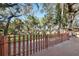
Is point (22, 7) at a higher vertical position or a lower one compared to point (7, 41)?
higher

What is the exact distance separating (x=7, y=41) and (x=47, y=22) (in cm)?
39

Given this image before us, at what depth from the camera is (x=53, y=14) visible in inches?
72.1

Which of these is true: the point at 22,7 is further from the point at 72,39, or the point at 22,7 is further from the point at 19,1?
the point at 72,39

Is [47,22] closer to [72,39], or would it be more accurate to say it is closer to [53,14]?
[53,14]

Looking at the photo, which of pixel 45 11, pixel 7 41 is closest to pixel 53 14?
pixel 45 11

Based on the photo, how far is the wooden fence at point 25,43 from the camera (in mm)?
1780

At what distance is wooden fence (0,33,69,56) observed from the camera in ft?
5.84

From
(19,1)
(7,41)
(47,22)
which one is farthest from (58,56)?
(19,1)

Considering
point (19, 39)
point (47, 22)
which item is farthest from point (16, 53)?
Answer: point (47, 22)

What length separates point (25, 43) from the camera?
5.94 feet

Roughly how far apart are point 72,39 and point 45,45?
→ 245 millimetres

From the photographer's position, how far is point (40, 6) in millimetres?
1823

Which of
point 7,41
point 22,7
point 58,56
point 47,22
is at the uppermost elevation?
point 22,7

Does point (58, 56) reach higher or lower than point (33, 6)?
lower
